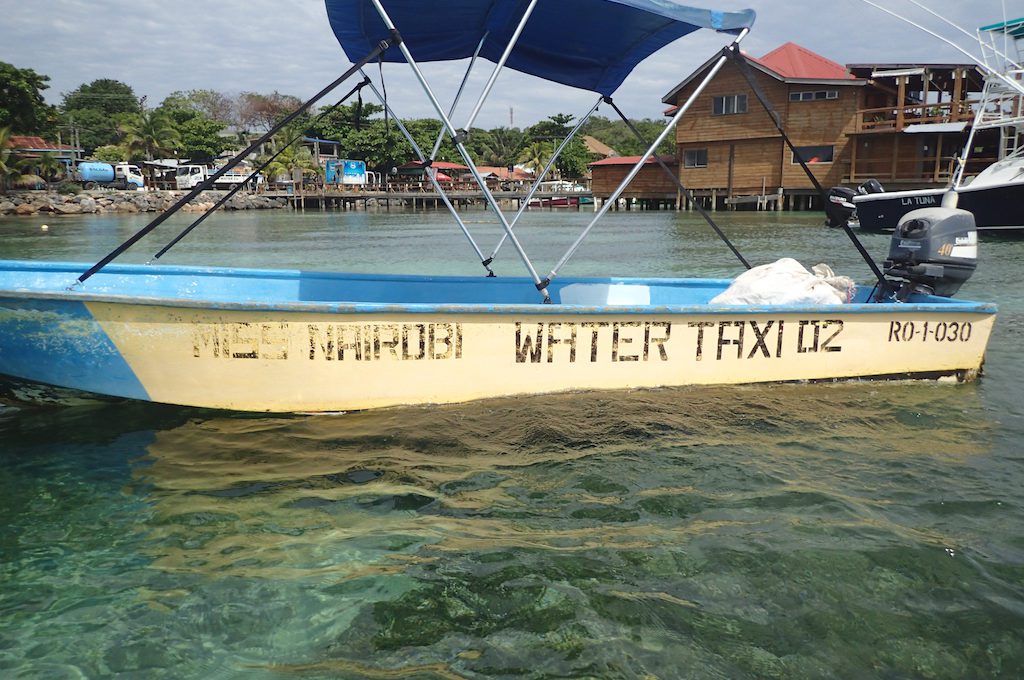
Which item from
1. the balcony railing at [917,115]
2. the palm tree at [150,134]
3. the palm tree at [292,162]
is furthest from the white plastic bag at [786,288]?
the palm tree at [150,134]

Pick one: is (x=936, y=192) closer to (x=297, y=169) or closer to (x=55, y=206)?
(x=55, y=206)

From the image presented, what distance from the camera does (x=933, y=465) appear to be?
438cm

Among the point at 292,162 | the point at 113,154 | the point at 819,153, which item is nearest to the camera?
the point at 819,153

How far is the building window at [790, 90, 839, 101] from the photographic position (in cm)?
3347

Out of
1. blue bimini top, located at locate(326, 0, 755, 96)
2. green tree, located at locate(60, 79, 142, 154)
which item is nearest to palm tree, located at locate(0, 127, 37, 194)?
green tree, located at locate(60, 79, 142, 154)

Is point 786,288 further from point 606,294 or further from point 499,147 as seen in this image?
point 499,147

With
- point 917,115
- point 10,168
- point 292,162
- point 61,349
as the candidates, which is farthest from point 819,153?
point 10,168

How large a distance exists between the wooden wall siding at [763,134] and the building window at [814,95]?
0.18 m

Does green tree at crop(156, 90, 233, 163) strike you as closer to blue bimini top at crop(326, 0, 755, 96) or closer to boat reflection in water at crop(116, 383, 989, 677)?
blue bimini top at crop(326, 0, 755, 96)

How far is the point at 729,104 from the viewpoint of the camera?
3644 cm

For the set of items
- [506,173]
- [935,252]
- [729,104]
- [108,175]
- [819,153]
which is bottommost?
[935,252]

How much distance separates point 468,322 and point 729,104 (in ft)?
118

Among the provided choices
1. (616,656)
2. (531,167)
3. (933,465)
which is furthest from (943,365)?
(531,167)

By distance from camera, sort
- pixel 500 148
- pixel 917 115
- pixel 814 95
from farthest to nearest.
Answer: pixel 500 148 < pixel 814 95 < pixel 917 115
